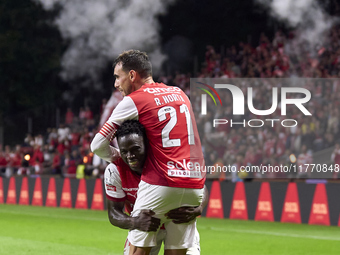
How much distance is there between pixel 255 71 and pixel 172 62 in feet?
18.9

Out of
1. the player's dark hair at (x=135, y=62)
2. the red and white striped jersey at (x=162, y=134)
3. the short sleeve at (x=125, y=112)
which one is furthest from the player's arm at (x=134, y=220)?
the player's dark hair at (x=135, y=62)

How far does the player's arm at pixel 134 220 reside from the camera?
4.62m

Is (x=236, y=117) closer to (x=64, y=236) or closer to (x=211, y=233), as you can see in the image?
(x=211, y=233)

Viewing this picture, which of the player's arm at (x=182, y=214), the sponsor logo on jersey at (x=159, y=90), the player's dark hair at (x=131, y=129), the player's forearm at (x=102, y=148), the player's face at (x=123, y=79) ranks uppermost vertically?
the player's face at (x=123, y=79)

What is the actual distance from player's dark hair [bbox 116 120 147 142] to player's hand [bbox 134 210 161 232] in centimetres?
57

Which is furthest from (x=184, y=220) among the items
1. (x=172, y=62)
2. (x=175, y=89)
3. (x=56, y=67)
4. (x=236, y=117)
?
(x=56, y=67)

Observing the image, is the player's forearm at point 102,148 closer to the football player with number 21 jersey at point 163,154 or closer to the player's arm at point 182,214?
the football player with number 21 jersey at point 163,154

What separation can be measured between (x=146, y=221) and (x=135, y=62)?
4.20 ft

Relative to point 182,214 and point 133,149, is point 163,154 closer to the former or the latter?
point 133,149

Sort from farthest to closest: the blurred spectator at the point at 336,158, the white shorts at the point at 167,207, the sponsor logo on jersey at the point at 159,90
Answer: the blurred spectator at the point at 336,158 → the sponsor logo on jersey at the point at 159,90 → the white shorts at the point at 167,207

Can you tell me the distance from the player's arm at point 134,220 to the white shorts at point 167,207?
0.13 feet

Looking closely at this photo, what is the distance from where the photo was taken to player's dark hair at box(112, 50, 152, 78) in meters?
4.82
